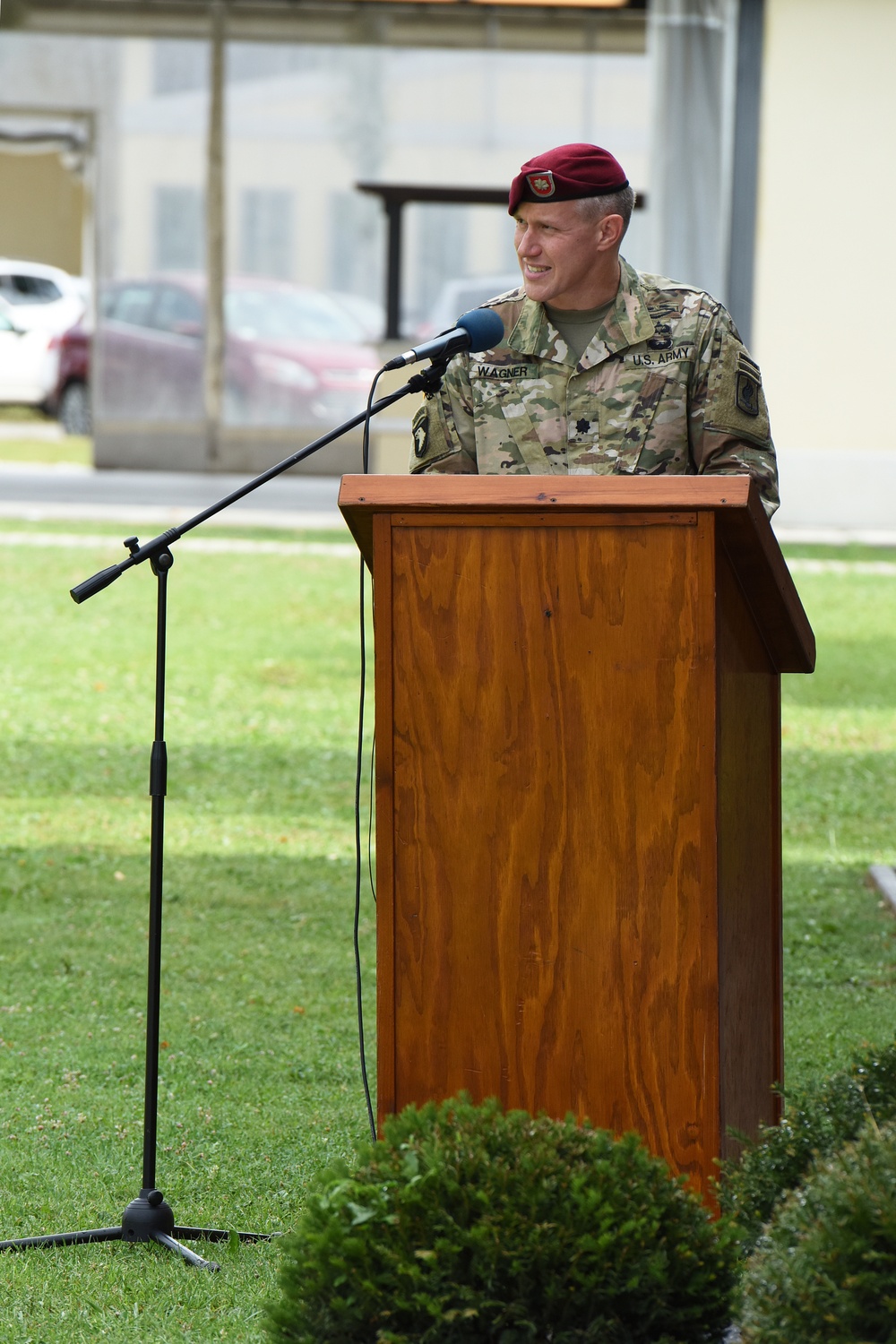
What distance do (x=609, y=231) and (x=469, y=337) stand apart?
469 mm

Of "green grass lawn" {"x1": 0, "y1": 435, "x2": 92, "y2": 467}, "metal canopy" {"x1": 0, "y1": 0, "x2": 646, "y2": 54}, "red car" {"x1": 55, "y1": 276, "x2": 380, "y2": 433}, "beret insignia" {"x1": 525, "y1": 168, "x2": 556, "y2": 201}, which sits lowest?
"beret insignia" {"x1": 525, "y1": 168, "x2": 556, "y2": 201}

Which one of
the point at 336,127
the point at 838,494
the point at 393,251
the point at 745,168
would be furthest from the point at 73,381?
the point at 838,494

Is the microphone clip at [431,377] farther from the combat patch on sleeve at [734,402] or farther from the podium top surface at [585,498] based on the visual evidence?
the combat patch on sleeve at [734,402]

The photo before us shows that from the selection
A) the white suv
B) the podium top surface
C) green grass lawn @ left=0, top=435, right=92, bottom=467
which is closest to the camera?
the podium top surface

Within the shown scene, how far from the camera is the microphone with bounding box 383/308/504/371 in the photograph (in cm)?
306

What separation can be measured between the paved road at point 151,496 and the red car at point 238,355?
0.80 metres

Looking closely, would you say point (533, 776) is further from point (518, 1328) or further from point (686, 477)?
point (518, 1328)

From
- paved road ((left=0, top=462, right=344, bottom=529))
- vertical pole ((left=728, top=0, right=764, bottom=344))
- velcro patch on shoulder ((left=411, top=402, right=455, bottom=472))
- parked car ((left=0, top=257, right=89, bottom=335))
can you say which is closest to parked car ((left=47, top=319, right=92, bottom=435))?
parked car ((left=0, top=257, right=89, bottom=335))

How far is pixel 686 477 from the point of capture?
272 cm

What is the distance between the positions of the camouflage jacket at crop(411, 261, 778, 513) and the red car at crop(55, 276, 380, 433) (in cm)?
1760

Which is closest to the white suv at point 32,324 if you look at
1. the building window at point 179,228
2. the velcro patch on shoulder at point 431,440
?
the building window at point 179,228

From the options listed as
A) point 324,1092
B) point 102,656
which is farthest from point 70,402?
point 324,1092

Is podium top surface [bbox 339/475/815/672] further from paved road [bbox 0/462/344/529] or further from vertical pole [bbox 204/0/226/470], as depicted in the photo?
vertical pole [bbox 204/0/226/470]

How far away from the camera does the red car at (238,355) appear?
69.2 feet
